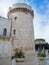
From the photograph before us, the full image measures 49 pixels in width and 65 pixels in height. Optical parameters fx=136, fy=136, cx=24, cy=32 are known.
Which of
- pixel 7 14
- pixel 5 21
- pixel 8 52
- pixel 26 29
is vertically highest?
pixel 7 14

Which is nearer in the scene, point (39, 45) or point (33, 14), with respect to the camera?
point (33, 14)

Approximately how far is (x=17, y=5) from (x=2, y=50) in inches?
401

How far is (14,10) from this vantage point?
92.9 ft

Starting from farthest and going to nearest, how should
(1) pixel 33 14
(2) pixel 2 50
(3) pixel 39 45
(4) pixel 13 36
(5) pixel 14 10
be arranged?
1. (3) pixel 39 45
2. (1) pixel 33 14
3. (5) pixel 14 10
4. (4) pixel 13 36
5. (2) pixel 2 50

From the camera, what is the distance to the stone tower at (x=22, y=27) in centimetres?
2566

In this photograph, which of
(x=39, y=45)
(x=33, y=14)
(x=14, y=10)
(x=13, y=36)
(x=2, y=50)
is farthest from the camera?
(x=39, y=45)

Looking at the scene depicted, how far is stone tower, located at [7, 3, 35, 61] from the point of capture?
25.7 meters

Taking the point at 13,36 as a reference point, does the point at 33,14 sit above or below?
above

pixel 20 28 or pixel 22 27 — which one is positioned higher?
pixel 22 27

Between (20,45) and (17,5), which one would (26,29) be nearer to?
(20,45)

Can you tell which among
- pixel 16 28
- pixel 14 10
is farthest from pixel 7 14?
pixel 16 28

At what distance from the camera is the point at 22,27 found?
87.6 ft

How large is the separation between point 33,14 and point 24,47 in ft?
28.2

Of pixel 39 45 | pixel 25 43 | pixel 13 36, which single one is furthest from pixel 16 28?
pixel 39 45
